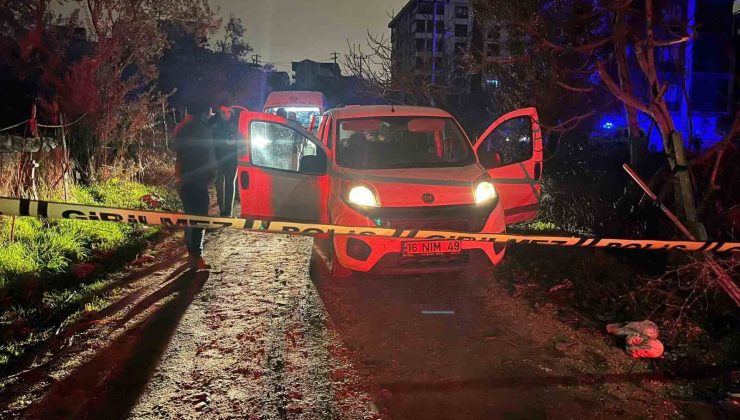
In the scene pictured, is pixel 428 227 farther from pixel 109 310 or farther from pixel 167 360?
pixel 109 310

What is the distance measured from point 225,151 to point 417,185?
328 centimetres

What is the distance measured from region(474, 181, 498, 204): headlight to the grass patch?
3710 millimetres

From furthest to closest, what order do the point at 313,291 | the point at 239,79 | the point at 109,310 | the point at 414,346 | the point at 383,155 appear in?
the point at 239,79 < the point at 383,155 < the point at 313,291 < the point at 109,310 < the point at 414,346

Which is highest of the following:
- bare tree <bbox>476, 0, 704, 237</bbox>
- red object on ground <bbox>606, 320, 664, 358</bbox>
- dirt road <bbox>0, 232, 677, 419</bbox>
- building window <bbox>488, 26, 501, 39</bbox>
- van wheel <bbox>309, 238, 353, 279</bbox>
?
building window <bbox>488, 26, 501, 39</bbox>

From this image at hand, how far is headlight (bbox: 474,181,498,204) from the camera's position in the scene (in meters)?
5.32

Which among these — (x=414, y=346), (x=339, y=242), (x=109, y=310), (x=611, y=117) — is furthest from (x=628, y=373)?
(x=611, y=117)

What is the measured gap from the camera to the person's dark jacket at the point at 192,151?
20.1 ft

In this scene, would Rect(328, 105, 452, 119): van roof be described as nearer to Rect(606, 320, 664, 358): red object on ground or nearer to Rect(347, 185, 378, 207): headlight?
Rect(347, 185, 378, 207): headlight

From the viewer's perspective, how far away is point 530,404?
10.9 feet

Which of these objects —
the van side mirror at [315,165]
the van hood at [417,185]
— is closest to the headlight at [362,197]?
the van hood at [417,185]

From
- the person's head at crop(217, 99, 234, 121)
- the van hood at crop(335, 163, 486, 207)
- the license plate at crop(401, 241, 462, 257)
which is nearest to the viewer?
the license plate at crop(401, 241, 462, 257)

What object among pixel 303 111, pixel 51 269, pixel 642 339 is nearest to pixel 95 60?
pixel 51 269

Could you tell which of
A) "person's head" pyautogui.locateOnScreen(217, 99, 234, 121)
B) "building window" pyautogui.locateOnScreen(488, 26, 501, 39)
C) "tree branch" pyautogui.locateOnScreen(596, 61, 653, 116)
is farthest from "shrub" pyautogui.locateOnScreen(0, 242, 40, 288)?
"building window" pyautogui.locateOnScreen(488, 26, 501, 39)

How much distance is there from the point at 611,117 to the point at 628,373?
562 inches
